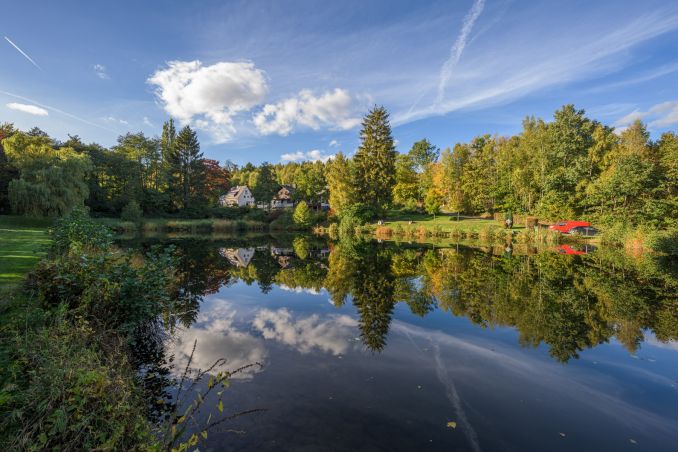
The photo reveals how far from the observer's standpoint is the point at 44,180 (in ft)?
101

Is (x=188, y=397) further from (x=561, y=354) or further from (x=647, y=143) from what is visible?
(x=647, y=143)

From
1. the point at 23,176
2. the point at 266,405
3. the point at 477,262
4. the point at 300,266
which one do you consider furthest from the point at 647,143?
the point at 23,176

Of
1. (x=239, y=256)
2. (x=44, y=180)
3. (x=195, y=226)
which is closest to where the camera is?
(x=239, y=256)

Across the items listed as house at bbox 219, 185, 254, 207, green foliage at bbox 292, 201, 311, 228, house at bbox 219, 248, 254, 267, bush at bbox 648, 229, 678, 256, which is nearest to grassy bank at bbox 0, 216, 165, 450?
house at bbox 219, 248, 254, 267

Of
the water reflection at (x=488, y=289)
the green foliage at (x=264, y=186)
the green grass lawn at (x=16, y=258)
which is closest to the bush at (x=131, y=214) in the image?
the green foliage at (x=264, y=186)

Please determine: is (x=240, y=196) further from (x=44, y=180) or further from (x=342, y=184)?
(x=44, y=180)

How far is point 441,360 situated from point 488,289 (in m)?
7.80

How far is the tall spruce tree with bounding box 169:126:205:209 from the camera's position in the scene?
59562 millimetres

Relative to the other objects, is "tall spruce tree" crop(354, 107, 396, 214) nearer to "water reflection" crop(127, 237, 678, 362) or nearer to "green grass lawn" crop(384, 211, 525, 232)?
"green grass lawn" crop(384, 211, 525, 232)

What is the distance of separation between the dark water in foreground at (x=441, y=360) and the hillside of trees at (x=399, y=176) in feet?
85.6

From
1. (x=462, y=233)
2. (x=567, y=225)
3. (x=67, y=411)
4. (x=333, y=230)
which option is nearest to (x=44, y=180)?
(x=333, y=230)

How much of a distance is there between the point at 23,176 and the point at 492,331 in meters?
41.2

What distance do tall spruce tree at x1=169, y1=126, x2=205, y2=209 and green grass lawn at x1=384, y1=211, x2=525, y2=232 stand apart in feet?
117

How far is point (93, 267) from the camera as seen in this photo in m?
7.39
